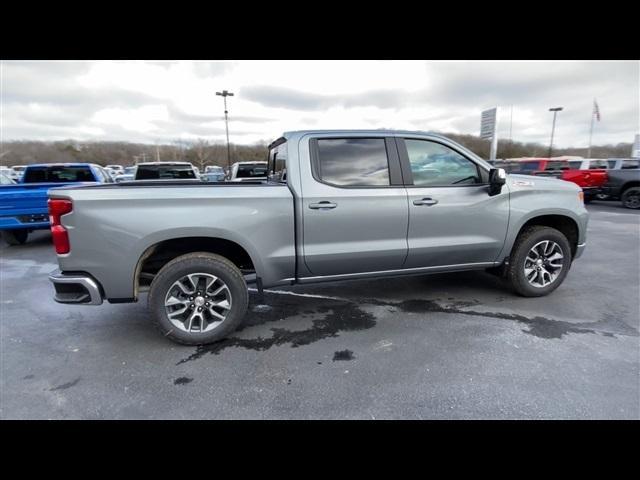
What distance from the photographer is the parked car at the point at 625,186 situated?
1251 cm

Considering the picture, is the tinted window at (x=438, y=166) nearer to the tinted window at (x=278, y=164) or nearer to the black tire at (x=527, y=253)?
the black tire at (x=527, y=253)

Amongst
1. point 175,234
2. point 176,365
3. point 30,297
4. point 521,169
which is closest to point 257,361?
point 176,365

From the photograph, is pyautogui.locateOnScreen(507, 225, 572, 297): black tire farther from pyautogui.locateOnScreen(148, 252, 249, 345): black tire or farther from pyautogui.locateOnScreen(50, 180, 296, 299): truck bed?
pyautogui.locateOnScreen(148, 252, 249, 345): black tire

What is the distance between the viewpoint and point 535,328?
342cm

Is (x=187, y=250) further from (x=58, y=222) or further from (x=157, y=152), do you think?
(x=157, y=152)

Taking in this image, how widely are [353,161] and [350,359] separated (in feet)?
6.37

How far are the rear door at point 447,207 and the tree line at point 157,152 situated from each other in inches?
1742

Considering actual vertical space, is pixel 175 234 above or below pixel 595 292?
above

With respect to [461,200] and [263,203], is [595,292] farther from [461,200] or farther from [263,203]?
[263,203]

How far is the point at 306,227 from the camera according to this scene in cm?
323

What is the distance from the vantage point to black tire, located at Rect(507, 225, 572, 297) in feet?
13.2

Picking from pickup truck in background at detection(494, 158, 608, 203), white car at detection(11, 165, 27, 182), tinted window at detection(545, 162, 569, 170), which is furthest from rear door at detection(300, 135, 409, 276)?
tinted window at detection(545, 162, 569, 170)

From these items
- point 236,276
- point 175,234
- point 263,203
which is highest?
→ point 263,203
